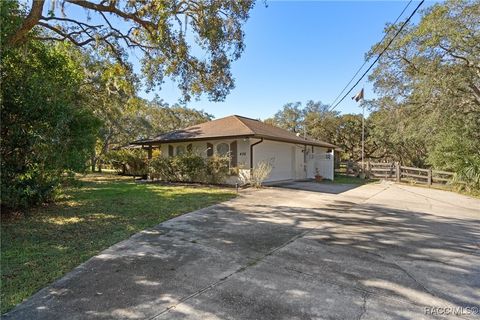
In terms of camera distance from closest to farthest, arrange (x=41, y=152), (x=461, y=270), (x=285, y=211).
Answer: (x=461, y=270)
(x=41, y=152)
(x=285, y=211)

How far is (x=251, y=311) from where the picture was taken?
294 centimetres

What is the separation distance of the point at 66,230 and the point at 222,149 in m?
9.85

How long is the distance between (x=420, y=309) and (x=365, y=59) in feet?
53.8

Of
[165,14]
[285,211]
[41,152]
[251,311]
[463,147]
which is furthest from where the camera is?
[463,147]

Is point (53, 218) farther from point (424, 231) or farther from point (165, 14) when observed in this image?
point (424, 231)

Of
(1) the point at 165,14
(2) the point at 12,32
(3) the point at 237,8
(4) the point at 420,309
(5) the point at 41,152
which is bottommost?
(4) the point at 420,309

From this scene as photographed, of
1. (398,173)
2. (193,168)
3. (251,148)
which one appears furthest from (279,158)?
(398,173)

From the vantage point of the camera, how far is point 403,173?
18.2 m

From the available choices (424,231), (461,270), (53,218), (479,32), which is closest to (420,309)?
(461,270)

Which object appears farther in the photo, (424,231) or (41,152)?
(41,152)

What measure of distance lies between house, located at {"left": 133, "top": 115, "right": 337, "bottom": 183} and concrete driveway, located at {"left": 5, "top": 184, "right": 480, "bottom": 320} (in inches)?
290

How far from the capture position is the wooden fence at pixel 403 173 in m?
16.1

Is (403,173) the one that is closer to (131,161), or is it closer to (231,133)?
(231,133)

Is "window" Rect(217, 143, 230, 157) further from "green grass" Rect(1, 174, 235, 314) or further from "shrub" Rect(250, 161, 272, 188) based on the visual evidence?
"green grass" Rect(1, 174, 235, 314)
